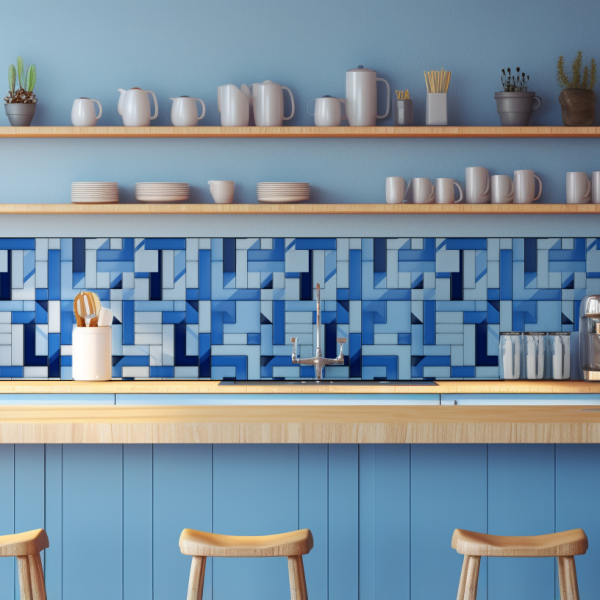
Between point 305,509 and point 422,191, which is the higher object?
point 422,191

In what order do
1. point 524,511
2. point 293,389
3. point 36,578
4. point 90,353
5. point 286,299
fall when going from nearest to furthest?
point 36,578, point 524,511, point 293,389, point 90,353, point 286,299

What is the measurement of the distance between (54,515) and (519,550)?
1.26 meters

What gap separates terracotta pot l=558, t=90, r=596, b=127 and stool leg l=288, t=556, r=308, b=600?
2.82m

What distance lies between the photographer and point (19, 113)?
147 inches

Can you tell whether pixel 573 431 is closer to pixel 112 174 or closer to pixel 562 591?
pixel 562 591

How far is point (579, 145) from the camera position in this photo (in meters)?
3.86

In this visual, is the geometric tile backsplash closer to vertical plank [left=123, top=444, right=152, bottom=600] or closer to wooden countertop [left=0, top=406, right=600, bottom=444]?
vertical plank [left=123, top=444, right=152, bottom=600]

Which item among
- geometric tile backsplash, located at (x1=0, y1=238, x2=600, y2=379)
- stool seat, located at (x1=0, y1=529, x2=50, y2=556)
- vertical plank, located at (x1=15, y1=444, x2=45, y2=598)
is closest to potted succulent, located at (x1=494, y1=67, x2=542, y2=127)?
geometric tile backsplash, located at (x1=0, y1=238, x2=600, y2=379)

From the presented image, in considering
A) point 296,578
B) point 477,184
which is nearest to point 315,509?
point 296,578

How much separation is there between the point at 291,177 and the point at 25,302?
153 cm

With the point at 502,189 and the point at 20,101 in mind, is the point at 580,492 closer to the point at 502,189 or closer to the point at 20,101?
the point at 502,189

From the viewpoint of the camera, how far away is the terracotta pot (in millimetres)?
3678

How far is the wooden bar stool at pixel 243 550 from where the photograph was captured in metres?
1.69

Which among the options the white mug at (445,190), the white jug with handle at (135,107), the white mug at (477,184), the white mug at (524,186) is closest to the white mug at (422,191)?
the white mug at (445,190)
